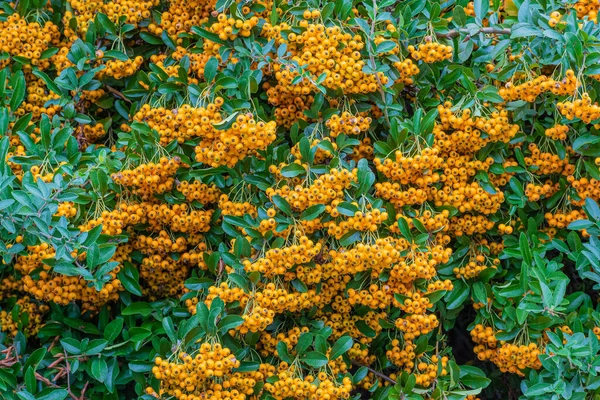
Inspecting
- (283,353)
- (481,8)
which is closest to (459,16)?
(481,8)

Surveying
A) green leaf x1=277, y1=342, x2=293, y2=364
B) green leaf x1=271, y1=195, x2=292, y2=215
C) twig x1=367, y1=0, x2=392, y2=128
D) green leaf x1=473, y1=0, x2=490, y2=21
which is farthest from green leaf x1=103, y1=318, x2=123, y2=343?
Result: green leaf x1=473, y1=0, x2=490, y2=21

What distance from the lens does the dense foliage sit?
321 centimetres

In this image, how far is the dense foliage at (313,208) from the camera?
3.21 m

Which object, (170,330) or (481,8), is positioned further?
(481,8)

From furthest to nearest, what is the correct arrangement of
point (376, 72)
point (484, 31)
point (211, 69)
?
point (484, 31), point (211, 69), point (376, 72)

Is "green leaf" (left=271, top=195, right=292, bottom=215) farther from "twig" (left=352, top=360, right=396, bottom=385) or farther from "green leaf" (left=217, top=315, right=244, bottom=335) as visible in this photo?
"twig" (left=352, top=360, right=396, bottom=385)

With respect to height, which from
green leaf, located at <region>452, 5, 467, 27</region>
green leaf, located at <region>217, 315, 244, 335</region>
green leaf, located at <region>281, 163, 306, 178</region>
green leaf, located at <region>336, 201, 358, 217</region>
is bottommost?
green leaf, located at <region>217, 315, 244, 335</region>

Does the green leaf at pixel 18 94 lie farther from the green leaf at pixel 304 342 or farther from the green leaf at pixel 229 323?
the green leaf at pixel 304 342

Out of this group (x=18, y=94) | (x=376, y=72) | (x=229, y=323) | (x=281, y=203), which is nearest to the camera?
(x=229, y=323)

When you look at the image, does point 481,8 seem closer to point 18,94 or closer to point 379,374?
point 379,374

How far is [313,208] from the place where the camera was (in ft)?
10.6

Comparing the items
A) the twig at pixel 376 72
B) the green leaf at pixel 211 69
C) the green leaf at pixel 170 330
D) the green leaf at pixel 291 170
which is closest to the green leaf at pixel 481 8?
the twig at pixel 376 72

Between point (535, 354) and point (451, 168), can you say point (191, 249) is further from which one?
point (535, 354)

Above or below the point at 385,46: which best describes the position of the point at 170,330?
below
